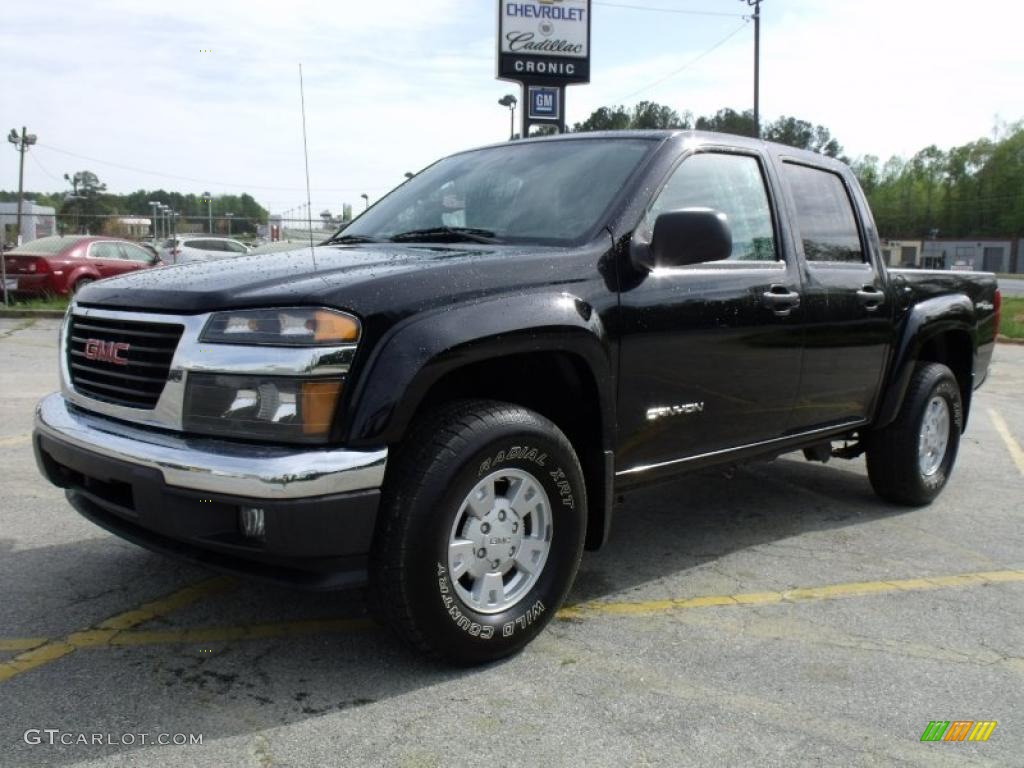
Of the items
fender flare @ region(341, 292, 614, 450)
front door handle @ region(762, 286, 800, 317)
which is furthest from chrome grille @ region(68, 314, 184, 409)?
front door handle @ region(762, 286, 800, 317)

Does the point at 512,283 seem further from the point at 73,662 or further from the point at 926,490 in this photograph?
the point at 926,490

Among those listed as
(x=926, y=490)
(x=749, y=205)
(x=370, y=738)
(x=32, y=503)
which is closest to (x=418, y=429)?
(x=370, y=738)

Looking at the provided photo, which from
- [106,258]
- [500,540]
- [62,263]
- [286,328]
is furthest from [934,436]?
[106,258]

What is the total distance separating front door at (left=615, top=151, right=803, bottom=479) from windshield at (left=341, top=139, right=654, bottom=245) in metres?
0.24

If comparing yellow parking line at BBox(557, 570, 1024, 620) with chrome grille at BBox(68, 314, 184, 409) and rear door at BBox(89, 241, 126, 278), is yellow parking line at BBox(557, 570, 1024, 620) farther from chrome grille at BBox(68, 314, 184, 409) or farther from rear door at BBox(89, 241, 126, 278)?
rear door at BBox(89, 241, 126, 278)

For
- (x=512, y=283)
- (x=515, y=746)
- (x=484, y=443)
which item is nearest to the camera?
(x=515, y=746)

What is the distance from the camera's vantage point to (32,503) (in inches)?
189

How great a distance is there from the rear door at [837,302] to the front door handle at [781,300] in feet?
0.39

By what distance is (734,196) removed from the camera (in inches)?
164

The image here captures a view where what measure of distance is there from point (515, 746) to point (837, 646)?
1.39 m

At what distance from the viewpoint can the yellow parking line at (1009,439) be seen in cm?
677

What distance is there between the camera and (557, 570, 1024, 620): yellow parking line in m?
3.68

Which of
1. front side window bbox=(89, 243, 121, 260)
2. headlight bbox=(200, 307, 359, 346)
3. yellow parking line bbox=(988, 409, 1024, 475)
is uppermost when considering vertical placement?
front side window bbox=(89, 243, 121, 260)

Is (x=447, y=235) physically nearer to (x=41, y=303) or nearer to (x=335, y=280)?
(x=335, y=280)
